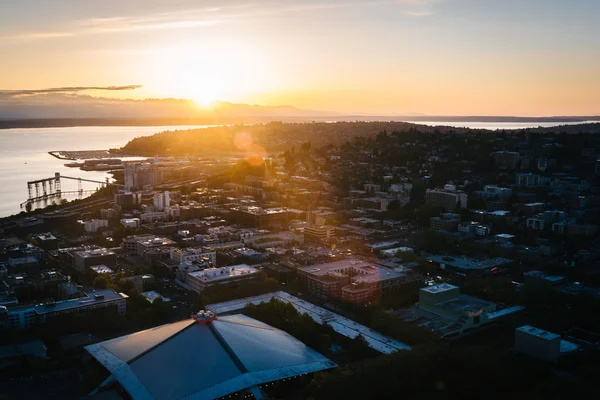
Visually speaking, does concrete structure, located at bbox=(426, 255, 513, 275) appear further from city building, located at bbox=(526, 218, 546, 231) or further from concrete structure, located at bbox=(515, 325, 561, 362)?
concrete structure, located at bbox=(515, 325, 561, 362)

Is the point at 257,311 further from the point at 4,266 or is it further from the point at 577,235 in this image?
the point at 577,235

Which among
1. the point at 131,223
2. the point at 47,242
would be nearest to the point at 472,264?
the point at 131,223

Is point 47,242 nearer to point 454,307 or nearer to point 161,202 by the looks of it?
point 161,202

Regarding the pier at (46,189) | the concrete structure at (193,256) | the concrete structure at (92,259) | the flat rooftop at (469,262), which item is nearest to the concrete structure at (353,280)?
the flat rooftop at (469,262)

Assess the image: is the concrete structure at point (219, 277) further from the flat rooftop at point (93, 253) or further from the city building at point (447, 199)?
the city building at point (447, 199)

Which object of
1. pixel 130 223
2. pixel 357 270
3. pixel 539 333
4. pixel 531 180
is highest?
pixel 531 180

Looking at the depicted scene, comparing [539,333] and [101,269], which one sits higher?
[539,333]
